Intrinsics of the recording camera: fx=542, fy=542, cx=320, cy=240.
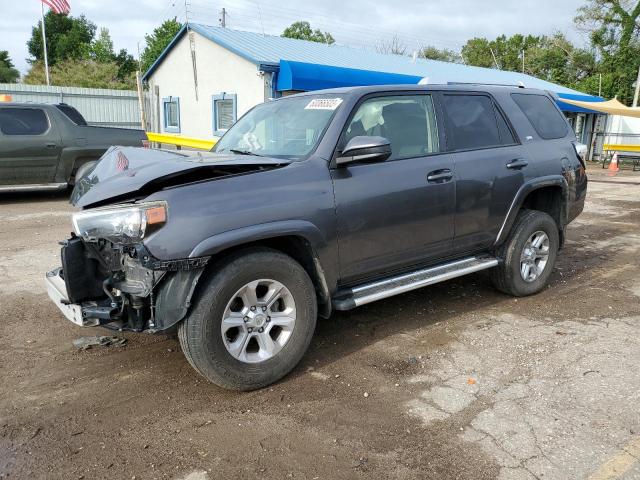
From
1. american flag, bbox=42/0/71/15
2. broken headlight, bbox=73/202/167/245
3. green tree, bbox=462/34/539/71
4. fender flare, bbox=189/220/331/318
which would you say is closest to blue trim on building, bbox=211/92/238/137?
american flag, bbox=42/0/71/15

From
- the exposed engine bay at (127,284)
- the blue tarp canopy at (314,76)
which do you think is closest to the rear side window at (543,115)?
the exposed engine bay at (127,284)

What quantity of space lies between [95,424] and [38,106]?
945 centimetres

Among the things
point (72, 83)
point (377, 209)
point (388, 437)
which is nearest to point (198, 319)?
point (388, 437)

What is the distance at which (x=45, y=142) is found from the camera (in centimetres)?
1051

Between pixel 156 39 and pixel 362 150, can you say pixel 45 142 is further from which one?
pixel 156 39

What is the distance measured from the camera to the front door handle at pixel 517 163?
4.84m

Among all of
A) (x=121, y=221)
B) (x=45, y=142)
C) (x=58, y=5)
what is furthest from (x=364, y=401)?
(x=58, y=5)

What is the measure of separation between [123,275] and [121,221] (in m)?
0.36

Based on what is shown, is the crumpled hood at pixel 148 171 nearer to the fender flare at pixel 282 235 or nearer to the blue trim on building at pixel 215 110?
the fender flare at pixel 282 235

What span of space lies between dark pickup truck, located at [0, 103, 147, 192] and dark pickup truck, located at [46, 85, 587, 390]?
709cm

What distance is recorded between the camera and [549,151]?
5273 millimetres

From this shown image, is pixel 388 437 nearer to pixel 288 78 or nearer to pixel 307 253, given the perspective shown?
pixel 307 253

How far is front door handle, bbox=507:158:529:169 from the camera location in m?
4.84

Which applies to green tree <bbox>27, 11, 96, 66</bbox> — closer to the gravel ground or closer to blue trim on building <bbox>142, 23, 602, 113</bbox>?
blue trim on building <bbox>142, 23, 602, 113</bbox>
